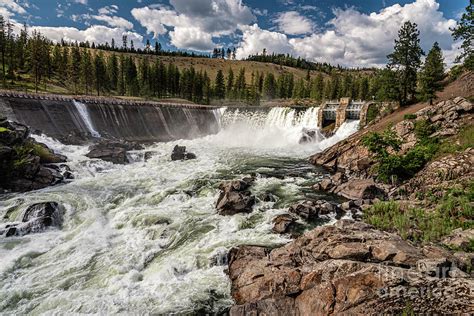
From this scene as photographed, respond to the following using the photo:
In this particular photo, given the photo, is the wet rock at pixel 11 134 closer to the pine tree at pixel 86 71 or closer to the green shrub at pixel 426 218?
the green shrub at pixel 426 218

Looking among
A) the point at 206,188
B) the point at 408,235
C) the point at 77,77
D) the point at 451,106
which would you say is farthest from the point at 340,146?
the point at 77,77

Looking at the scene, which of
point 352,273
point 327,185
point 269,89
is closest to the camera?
point 352,273

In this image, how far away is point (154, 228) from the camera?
15703 mm

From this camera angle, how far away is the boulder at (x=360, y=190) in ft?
64.3

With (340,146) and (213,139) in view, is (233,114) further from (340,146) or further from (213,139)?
(340,146)

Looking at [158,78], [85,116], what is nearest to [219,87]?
[158,78]

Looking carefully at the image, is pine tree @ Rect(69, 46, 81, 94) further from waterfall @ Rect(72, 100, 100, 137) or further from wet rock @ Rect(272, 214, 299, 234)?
wet rock @ Rect(272, 214, 299, 234)

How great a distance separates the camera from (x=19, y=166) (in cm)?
2172

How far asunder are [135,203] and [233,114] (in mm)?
43739

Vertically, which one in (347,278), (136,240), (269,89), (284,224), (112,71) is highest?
(269,89)

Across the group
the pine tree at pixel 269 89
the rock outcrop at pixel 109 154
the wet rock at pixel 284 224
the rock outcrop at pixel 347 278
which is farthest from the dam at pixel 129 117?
the pine tree at pixel 269 89

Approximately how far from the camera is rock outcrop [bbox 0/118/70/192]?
20.9 meters

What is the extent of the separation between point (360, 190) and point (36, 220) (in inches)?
806

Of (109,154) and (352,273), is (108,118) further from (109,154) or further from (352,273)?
(352,273)
